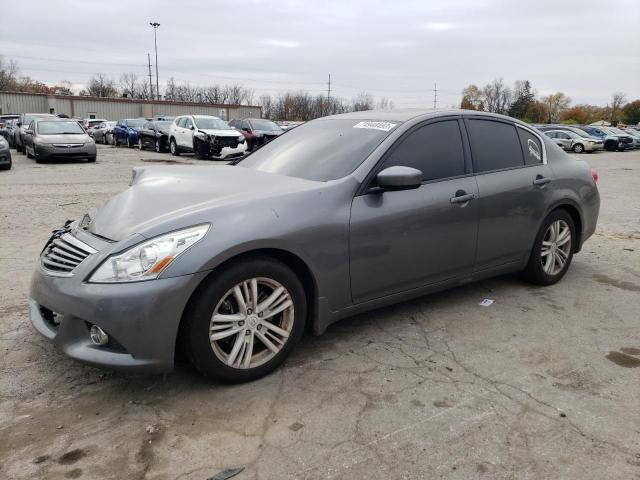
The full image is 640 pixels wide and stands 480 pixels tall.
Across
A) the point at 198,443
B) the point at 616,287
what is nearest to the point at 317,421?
the point at 198,443

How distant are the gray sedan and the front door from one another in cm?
1

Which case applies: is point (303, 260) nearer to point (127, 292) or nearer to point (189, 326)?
point (189, 326)

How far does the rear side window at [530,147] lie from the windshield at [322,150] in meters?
1.47

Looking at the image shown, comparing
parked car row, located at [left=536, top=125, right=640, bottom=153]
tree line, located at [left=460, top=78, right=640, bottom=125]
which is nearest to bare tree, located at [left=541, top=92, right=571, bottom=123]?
tree line, located at [left=460, top=78, right=640, bottom=125]

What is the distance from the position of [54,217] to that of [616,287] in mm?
7430

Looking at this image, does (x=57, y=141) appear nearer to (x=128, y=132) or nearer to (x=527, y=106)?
(x=128, y=132)

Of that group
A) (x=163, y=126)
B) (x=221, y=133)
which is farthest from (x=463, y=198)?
(x=163, y=126)

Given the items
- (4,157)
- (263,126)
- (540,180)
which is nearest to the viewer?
(540,180)

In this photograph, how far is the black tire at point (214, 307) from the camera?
286 centimetres

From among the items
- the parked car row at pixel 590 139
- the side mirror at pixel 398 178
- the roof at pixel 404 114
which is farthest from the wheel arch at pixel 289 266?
the parked car row at pixel 590 139

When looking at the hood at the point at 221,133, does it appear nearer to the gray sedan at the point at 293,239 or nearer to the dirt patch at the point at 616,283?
the gray sedan at the point at 293,239

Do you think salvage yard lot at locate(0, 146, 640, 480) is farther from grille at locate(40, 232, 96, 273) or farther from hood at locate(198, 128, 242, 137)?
hood at locate(198, 128, 242, 137)

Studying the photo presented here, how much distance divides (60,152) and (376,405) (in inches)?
650

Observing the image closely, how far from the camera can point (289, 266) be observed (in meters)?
3.27
